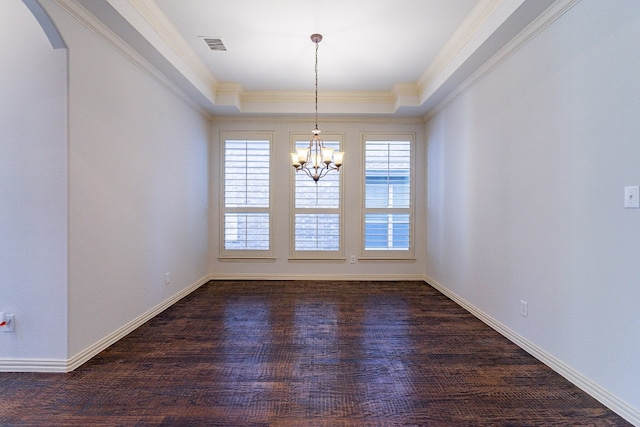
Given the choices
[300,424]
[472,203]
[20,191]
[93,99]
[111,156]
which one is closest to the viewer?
[300,424]

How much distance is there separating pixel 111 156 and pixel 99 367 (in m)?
1.66

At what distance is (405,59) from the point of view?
12.9 feet

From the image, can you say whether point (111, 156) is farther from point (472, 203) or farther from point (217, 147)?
point (472, 203)

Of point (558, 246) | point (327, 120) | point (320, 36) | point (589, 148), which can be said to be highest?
point (320, 36)

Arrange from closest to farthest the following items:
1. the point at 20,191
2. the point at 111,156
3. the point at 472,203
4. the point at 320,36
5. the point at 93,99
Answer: the point at 20,191 < the point at 93,99 < the point at 111,156 < the point at 320,36 < the point at 472,203

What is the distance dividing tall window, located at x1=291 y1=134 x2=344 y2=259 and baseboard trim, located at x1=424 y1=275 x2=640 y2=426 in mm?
2353

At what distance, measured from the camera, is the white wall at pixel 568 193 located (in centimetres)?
186

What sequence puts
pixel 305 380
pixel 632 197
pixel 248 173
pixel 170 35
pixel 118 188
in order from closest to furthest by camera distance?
pixel 632 197 < pixel 305 380 < pixel 118 188 < pixel 170 35 < pixel 248 173

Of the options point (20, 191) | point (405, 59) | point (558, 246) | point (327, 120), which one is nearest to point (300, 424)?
point (558, 246)

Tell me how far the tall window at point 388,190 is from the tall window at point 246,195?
1.62m

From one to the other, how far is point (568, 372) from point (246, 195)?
444 centimetres

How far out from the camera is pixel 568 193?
227cm

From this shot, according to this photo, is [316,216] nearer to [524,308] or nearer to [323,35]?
[323,35]

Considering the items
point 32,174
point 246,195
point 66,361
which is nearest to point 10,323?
point 66,361
